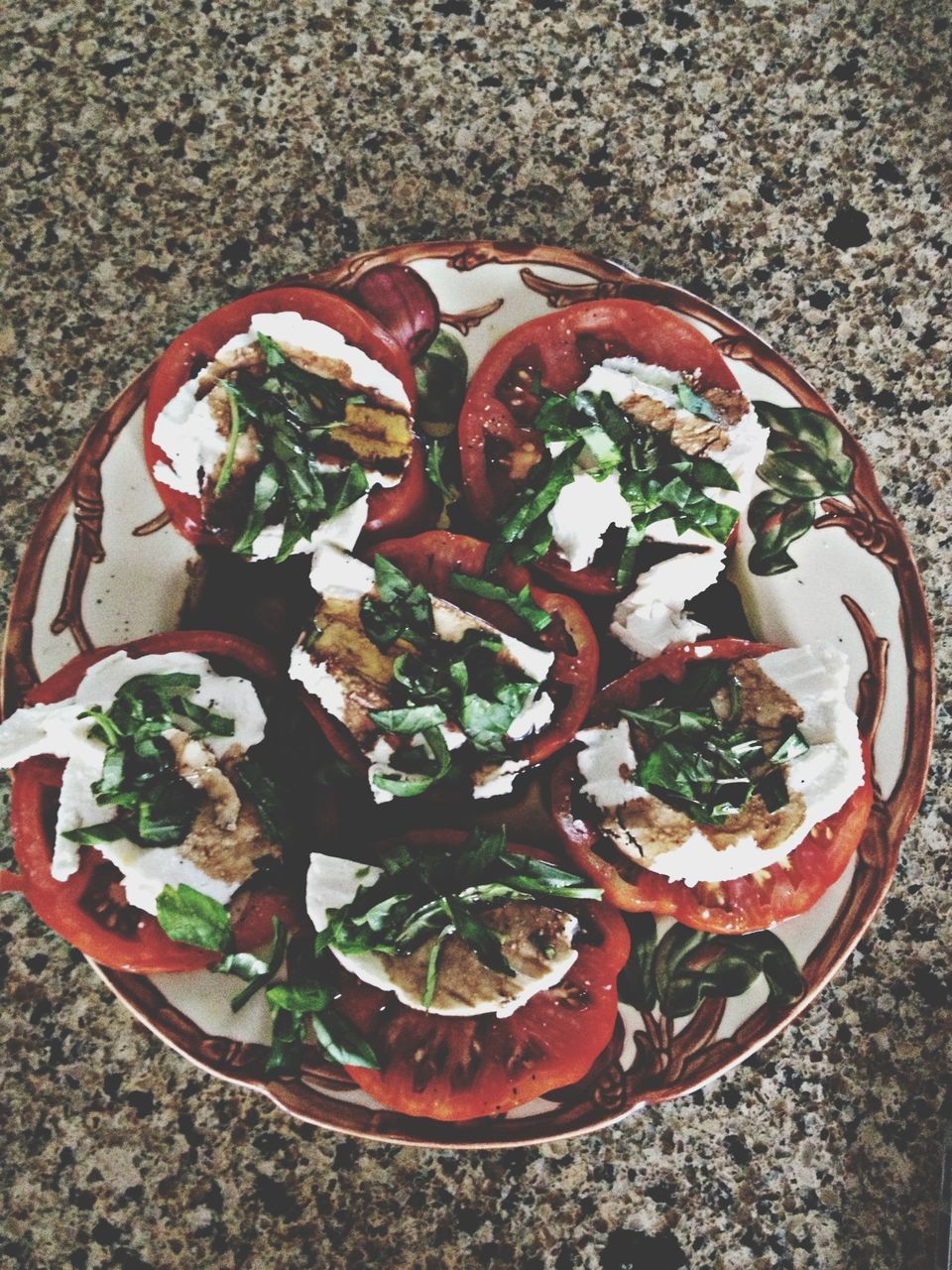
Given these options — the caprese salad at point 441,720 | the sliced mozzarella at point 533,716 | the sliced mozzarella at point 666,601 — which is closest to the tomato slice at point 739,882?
the caprese salad at point 441,720

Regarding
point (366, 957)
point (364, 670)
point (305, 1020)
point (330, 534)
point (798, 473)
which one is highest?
point (798, 473)

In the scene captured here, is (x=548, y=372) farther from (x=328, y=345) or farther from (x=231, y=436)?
(x=231, y=436)

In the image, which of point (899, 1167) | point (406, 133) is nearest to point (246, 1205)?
point (899, 1167)

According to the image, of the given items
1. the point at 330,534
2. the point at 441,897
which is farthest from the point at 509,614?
the point at 441,897

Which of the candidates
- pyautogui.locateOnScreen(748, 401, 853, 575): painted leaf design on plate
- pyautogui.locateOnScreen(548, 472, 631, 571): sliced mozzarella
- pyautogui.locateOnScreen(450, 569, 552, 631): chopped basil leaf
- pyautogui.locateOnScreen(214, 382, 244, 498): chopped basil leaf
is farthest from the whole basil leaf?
pyautogui.locateOnScreen(214, 382, 244, 498): chopped basil leaf

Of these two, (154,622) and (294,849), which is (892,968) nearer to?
(294,849)

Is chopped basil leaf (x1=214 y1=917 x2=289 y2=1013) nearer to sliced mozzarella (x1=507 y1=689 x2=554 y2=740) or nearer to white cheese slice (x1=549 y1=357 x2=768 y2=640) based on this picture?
sliced mozzarella (x1=507 y1=689 x2=554 y2=740)

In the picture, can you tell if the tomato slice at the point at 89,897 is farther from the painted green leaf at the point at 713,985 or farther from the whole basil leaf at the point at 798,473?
the whole basil leaf at the point at 798,473
